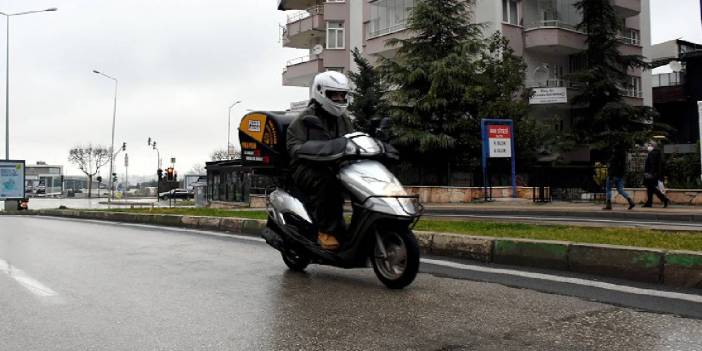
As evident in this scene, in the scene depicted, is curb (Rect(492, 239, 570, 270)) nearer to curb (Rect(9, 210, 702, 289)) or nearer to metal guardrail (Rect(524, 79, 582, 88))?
curb (Rect(9, 210, 702, 289))

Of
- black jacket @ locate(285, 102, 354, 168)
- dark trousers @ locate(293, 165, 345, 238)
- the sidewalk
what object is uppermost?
black jacket @ locate(285, 102, 354, 168)

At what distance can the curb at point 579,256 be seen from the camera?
16.8 feet

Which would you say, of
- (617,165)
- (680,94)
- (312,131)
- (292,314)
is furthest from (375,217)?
(680,94)

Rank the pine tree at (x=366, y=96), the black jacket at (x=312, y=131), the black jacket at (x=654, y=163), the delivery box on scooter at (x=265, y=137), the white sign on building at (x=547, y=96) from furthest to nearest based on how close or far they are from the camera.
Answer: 1. the white sign on building at (x=547, y=96)
2. the pine tree at (x=366, y=96)
3. the black jacket at (x=654, y=163)
4. the delivery box on scooter at (x=265, y=137)
5. the black jacket at (x=312, y=131)

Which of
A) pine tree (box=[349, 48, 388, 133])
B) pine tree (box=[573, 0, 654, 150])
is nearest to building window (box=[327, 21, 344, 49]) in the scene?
pine tree (box=[349, 48, 388, 133])

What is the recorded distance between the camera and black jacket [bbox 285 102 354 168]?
17.1 ft

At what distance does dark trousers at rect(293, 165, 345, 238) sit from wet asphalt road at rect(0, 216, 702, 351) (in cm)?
53

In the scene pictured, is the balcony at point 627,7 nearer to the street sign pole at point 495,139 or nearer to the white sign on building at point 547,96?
the white sign on building at point 547,96

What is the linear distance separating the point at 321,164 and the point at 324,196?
32 centimetres

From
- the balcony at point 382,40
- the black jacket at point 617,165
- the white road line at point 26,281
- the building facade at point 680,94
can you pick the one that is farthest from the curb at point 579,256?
the building facade at point 680,94

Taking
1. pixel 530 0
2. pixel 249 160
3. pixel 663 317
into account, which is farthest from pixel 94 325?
pixel 530 0

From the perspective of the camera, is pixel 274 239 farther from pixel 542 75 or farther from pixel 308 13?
pixel 308 13

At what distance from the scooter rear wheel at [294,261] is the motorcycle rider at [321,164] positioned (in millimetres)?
646

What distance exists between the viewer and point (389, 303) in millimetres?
4406
